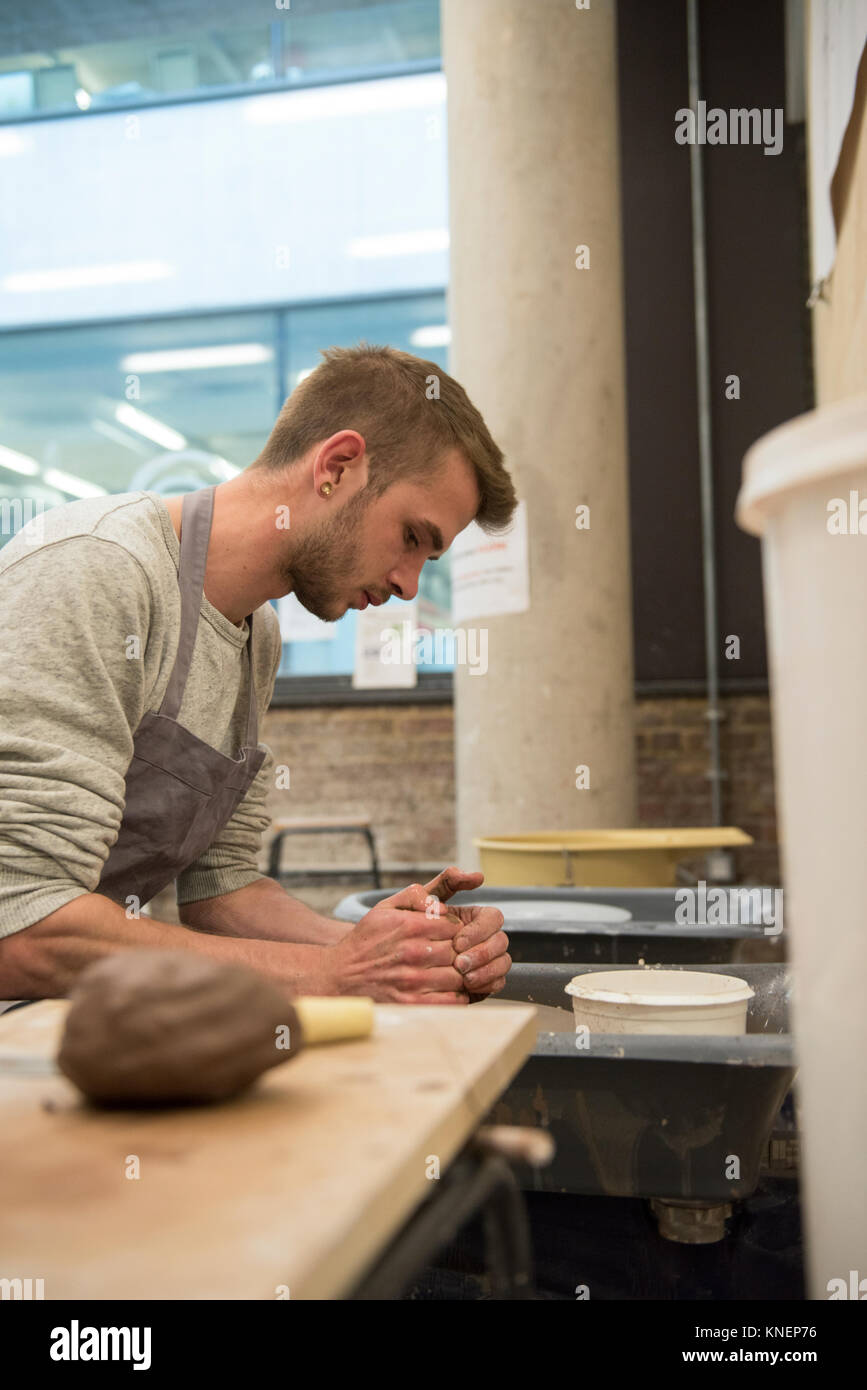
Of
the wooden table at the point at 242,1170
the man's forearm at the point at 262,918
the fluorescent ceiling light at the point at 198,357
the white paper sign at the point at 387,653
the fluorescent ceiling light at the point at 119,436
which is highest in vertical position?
the fluorescent ceiling light at the point at 198,357

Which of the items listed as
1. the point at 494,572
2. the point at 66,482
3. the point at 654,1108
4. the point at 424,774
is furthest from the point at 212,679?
the point at 66,482

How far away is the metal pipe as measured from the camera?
5070mm

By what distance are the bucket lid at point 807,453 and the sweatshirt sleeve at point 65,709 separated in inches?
28.4

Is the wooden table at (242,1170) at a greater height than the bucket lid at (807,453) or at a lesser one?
lesser

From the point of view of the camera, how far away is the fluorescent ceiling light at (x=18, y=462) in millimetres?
6184

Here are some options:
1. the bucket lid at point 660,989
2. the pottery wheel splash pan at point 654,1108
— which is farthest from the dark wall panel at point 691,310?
the pottery wheel splash pan at point 654,1108

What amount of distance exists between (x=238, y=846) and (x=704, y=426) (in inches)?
155

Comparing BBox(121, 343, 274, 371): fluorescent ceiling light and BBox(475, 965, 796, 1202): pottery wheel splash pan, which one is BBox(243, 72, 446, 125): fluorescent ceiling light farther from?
BBox(475, 965, 796, 1202): pottery wheel splash pan

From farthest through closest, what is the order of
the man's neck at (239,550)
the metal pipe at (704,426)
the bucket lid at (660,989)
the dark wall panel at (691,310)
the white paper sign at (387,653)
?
the white paper sign at (387,653) < the dark wall panel at (691,310) < the metal pipe at (704,426) < the man's neck at (239,550) < the bucket lid at (660,989)

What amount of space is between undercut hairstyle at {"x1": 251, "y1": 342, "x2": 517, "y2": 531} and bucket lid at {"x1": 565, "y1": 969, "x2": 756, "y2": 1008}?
76cm

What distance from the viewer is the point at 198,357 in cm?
602

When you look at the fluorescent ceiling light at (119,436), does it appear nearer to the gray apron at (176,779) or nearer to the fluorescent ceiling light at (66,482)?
the fluorescent ceiling light at (66,482)

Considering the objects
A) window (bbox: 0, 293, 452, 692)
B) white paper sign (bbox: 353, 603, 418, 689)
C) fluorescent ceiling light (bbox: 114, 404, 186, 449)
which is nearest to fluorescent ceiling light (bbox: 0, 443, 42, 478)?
window (bbox: 0, 293, 452, 692)

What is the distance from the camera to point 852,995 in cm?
61
